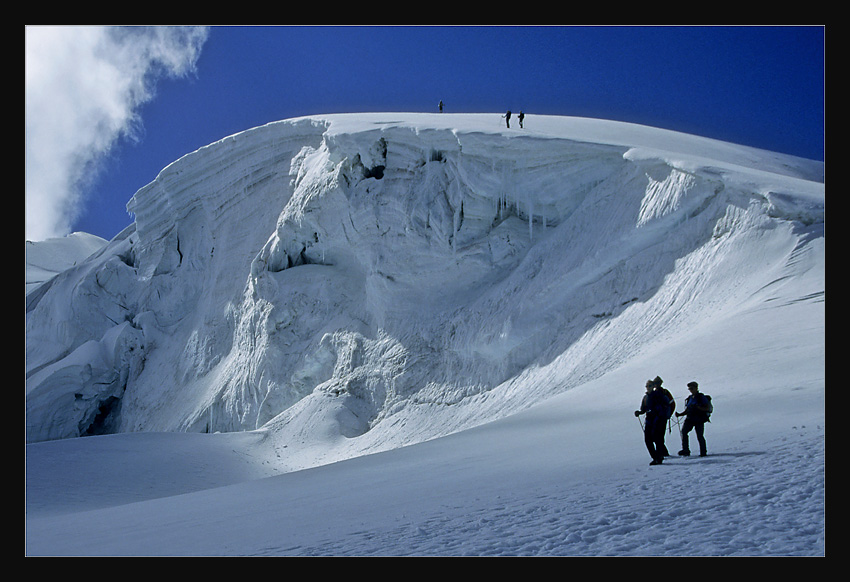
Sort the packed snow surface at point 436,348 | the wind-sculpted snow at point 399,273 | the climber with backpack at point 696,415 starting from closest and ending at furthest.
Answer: the packed snow surface at point 436,348 → the climber with backpack at point 696,415 → the wind-sculpted snow at point 399,273

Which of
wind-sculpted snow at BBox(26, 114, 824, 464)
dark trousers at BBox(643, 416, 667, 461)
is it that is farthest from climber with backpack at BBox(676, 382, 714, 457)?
wind-sculpted snow at BBox(26, 114, 824, 464)

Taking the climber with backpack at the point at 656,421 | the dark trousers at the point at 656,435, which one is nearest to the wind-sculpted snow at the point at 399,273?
the climber with backpack at the point at 656,421

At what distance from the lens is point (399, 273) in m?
20.9

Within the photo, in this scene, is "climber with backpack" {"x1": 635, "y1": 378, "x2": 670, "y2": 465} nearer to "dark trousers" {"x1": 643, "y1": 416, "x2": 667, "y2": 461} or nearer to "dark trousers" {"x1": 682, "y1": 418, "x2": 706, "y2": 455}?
"dark trousers" {"x1": 643, "y1": 416, "x2": 667, "y2": 461}

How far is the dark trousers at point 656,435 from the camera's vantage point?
671 cm

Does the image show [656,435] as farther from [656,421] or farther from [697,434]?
[697,434]

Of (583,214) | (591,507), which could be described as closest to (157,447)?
(583,214)

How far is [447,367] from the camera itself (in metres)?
19.0

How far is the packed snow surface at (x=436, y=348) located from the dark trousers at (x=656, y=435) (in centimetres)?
19

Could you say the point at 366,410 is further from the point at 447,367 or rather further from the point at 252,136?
the point at 252,136

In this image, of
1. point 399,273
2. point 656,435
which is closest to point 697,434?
point 656,435

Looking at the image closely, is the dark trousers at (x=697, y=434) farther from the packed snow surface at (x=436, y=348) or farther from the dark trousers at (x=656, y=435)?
the dark trousers at (x=656, y=435)

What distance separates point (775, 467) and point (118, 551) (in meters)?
5.20

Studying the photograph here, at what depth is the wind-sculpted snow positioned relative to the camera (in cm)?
1452
